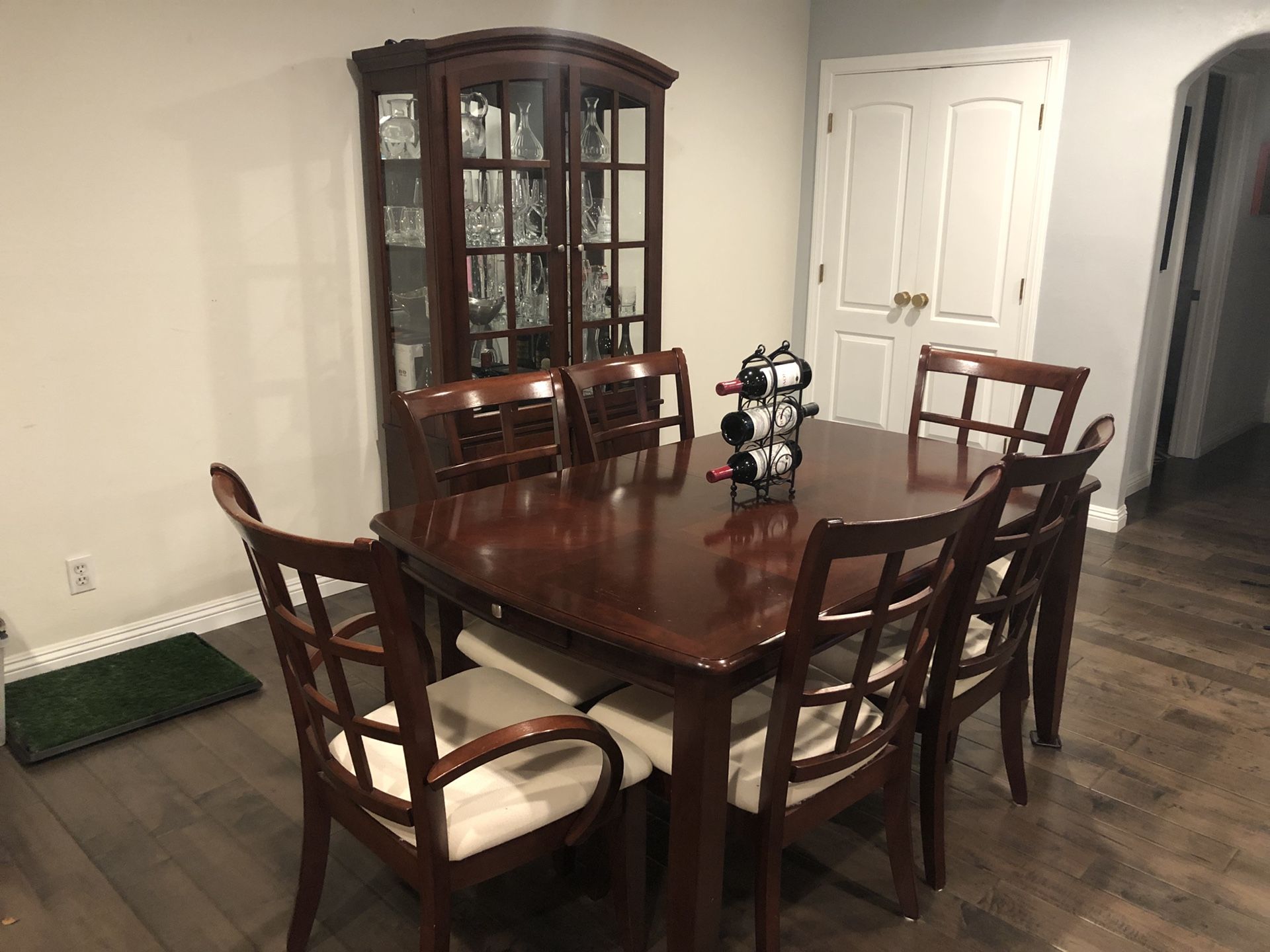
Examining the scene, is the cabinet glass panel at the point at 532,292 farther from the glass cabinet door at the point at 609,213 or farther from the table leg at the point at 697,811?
the table leg at the point at 697,811

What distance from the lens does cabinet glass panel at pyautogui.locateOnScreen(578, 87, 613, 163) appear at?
3.38 meters

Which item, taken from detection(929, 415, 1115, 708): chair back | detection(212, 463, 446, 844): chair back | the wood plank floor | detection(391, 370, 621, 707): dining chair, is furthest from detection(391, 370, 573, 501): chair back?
detection(929, 415, 1115, 708): chair back

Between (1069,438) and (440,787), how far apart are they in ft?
12.5

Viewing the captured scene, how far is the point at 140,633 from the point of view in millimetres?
3086

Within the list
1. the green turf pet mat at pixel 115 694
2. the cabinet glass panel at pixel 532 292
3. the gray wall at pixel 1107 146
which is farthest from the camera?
the gray wall at pixel 1107 146

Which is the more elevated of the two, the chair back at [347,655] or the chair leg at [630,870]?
the chair back at [347,655]

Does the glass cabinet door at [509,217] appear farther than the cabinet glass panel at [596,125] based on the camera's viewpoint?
No

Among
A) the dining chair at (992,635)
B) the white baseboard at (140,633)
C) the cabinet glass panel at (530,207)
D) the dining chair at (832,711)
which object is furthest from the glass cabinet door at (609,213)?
the dining chair at (832,711)

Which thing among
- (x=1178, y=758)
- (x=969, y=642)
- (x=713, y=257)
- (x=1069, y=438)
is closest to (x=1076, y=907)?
(x=969, y=642)

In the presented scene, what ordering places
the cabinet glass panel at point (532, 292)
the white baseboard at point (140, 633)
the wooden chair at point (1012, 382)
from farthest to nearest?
the cabinet glass panel at point (532, 292) < the white baseboard at point (140, 633) < the wooden chair at point (1012, 382)

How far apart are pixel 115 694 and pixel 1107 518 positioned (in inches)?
150

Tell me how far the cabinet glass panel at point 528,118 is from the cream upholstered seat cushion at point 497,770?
6.45 ft

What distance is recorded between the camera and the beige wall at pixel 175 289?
2.71 meters

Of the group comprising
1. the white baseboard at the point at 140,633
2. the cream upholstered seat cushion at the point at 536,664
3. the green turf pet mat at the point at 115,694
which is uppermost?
the cream upholstered seat cushion at the point at 536,664
